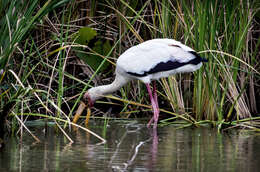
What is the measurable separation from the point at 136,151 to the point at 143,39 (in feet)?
11.7

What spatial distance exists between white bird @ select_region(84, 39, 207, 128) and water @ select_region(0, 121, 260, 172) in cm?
81

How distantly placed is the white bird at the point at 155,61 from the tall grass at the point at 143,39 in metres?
0.19

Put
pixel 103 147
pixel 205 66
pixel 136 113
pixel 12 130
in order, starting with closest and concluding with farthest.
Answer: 1. pixel 103 147
2. pixel 12 130
3. pixel 205 66
4. pixel 136 113

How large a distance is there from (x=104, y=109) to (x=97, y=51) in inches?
33.8

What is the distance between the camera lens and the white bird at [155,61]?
6945 mm

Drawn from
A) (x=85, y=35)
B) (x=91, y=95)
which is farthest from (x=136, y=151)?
(x=85, y=35)

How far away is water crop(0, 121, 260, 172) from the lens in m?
4.31

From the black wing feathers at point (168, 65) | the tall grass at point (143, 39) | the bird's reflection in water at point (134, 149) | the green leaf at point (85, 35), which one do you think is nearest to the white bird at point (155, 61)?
the black wing feathers at point (168, 65)

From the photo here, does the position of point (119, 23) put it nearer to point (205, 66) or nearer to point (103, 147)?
point (205, 66)

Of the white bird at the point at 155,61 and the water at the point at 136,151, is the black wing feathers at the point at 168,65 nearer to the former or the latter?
the white bird at the point at 155,61

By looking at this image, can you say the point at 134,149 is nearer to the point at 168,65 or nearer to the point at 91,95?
the point at 168,65

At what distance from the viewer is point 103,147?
5289 millimetres

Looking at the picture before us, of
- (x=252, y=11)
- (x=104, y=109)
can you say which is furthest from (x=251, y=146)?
(x=104, y=109)

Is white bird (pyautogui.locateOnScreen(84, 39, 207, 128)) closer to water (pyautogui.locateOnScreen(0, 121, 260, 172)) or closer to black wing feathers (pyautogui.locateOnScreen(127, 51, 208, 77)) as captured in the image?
black wing feathers (pyautogui.locateOnScreen(127, 51, 208, 77))
